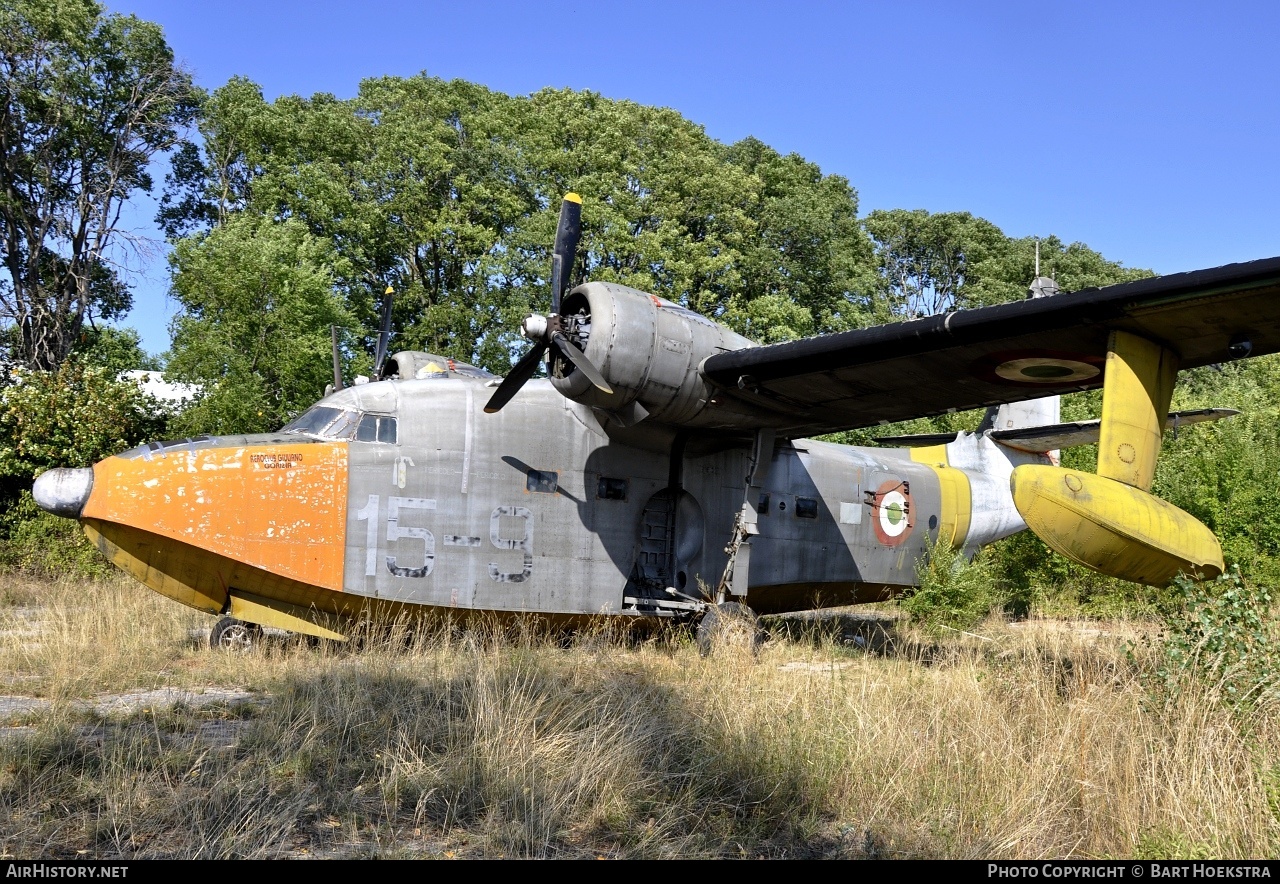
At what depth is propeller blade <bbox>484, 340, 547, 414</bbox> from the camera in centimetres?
1007

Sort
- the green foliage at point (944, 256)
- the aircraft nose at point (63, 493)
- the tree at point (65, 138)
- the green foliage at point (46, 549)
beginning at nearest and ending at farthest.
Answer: the aircraft nose at point (63, 493), the green foliage at point (46, 549), the tree at point (65, 138), the green foliage at point (944, 256)

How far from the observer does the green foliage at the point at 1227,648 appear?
20.0 ft

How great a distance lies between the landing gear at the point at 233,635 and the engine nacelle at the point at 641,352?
445 cm

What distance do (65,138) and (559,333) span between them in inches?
931

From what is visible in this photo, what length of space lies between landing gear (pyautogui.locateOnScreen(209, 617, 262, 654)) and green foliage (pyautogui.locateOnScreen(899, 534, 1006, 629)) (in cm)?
918

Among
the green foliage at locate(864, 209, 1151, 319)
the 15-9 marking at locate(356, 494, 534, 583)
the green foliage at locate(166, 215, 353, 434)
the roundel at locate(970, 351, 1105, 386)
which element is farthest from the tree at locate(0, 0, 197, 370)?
the green foliage at locate(864, 209, 1151, 319)

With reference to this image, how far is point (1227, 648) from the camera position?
640 centimetres

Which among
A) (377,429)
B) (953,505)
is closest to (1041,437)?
(953,505)

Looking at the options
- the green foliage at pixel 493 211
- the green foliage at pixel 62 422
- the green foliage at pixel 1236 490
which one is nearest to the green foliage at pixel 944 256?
the green foliage at pixel 493 211

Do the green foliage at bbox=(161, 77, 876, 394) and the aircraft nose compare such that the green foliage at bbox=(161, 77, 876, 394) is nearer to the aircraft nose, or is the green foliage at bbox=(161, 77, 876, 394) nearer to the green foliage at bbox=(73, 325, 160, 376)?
the green foliage at bbox=(73, 325, 160, 376)

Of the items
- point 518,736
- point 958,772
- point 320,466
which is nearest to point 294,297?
point 320,466

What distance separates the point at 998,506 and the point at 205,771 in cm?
1305

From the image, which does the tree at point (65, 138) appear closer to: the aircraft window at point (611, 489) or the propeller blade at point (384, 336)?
the propeller blade at point (384, 336)
